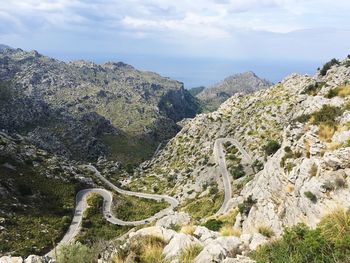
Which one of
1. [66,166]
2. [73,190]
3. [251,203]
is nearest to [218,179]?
[73,190]

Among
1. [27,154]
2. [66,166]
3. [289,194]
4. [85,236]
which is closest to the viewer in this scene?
[289,194]

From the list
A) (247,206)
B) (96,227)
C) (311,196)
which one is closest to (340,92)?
(247,206)

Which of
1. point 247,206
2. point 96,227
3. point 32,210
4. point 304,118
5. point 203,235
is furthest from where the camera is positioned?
point 96,227

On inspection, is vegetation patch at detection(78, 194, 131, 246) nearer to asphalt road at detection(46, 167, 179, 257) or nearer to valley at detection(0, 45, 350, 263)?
valley at detection(0, 45, 350, 263)

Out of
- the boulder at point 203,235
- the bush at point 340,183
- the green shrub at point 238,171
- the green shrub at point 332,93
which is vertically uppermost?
the green shrub at point 332,93

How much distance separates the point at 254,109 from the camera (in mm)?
152875

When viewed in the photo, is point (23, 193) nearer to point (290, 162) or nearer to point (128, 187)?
point (128, 187)

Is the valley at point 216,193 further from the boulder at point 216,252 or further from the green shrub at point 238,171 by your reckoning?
the green shrub at point 238,171

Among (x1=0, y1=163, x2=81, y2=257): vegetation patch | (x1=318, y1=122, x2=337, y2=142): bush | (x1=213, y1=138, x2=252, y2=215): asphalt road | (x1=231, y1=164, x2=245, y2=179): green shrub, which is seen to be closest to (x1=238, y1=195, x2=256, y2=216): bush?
(x1=318, y1=122, x2=337, y2=142): bush

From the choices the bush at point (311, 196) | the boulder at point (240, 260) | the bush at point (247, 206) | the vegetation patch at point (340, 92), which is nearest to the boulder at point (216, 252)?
the boulder at point (240, 260)

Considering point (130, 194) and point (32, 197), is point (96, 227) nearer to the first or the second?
point (32, 197)

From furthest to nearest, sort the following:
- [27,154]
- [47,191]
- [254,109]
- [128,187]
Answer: [254,109] → [128,187] → [27,154] → [47,191]

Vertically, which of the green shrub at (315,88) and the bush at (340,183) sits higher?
the green shrub at (315,88)

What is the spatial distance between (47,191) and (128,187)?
146ft
